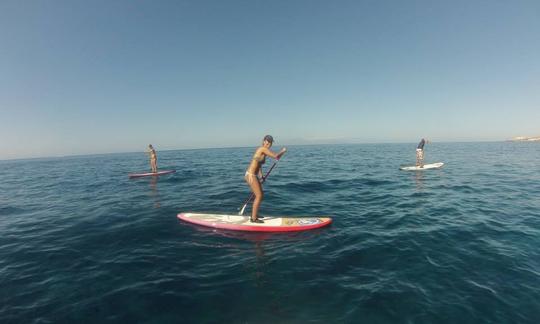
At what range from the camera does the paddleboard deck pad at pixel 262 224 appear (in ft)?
32.7

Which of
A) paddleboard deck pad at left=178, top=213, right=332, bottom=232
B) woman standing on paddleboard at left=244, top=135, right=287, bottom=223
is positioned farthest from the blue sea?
woman standing on paddleboard at left=244, top=135, right=287, bottom=223

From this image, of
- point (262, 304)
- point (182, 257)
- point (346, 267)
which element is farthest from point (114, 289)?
point (346, 267)

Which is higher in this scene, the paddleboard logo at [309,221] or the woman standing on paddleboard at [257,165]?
the woman standing on paddleboard at [257,165]

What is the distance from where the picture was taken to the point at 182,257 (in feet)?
25.8

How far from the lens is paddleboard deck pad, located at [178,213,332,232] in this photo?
9953 mm

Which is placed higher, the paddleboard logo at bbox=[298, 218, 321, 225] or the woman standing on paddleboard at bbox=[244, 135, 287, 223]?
the woman standing on paddleboard at bbox=[244, 135, 287, 223]

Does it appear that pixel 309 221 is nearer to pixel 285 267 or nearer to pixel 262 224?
pixel 262 224

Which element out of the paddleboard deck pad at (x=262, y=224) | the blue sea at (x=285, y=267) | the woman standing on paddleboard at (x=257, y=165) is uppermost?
the woman standing on paddleboard at (x=257, y=165)

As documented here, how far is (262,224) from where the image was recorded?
1012cm

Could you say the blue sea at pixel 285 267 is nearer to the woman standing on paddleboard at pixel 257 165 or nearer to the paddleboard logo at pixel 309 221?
the paddleboard logo at pixel 309 221

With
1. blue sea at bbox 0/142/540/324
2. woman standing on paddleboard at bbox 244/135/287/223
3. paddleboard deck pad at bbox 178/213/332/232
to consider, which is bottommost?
blue sea at bbox 0/142/540/324

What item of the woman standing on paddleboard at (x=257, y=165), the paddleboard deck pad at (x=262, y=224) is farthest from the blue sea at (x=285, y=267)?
the woman standing on paddleboard at (x=257, y=165)

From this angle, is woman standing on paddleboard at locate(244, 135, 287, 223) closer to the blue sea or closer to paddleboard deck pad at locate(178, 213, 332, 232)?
paddleboard deck pad at locate(178, 213, 332, 232)

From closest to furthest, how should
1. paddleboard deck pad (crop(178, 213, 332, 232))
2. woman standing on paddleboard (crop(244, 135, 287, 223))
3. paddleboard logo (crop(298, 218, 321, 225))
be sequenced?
woman standing on paddleboard (crop(244, 135, 287, 223))
paddleboard deck pad (crop(178, 213, 332, 232))
paddleboard logo (crop(298, 218, 321, 225))
